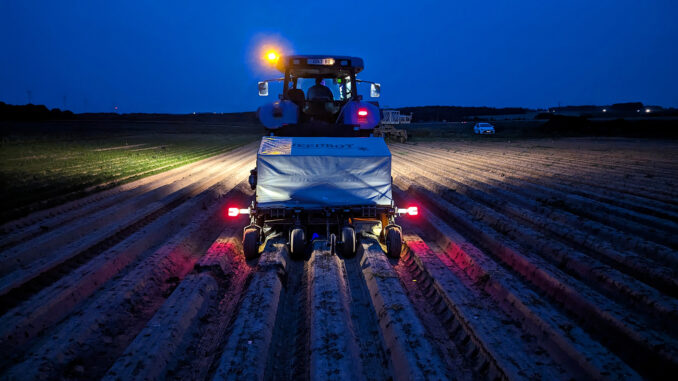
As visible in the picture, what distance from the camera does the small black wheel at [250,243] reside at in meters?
5.23

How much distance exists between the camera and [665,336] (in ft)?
10.1

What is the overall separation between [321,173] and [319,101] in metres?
2.71

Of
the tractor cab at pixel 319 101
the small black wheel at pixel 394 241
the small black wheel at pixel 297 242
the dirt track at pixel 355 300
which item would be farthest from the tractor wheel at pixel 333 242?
the tractor cab at pixel 319 101

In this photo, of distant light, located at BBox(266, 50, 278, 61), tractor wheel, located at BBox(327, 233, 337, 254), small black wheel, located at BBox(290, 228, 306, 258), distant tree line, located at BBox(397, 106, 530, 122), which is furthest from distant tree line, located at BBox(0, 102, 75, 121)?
distant tree line, located at BBox(397, 106, 530, 122)

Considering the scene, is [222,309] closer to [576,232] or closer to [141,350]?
[141,350]

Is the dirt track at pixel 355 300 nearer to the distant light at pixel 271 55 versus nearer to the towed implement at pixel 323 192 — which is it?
the towed implement at pixel 323 192

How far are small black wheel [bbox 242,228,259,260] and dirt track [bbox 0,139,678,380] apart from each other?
135 millimetres

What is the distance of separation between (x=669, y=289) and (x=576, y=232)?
1.86 metres

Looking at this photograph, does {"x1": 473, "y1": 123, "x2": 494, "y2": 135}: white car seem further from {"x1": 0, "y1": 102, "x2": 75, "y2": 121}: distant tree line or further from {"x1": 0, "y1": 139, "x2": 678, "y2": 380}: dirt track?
{"x1": 0, "y1": 102, "x2": 75, "y2": 121}: distant tree line

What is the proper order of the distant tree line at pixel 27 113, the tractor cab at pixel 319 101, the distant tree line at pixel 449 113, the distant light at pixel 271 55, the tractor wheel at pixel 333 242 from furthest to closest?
the distant tree line at pixel 449 113 → the distant tree line at pixel 27 113 → the distant light at pixel 271 55 → the tractor cab at pixel 319 101 → the tractor wheel at pixel 333 242

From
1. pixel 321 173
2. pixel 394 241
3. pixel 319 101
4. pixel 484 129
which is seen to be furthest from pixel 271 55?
pixel 484 129

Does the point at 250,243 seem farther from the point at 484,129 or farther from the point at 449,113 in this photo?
the point at 449,113

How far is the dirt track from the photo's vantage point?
9.61ft

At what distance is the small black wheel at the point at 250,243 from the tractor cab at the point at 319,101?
6.13 feet
